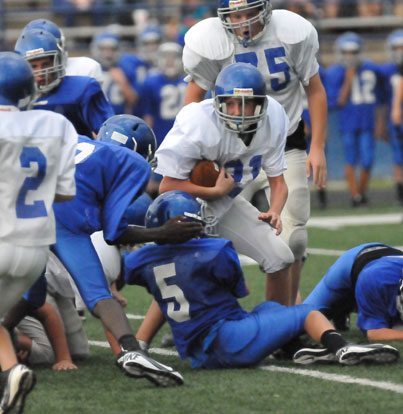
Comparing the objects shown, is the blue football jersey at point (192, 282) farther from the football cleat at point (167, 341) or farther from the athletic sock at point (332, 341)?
the football cleat at point (167, 341)

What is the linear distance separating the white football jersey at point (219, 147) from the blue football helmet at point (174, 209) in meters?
0.31

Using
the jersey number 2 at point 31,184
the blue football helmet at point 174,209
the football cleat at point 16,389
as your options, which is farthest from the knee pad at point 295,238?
the football cleat at point 16,389

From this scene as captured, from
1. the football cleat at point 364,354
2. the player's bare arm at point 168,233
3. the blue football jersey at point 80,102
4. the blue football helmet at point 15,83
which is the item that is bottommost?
the football cleat at point 364,354

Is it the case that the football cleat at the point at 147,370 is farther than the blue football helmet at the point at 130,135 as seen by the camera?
No

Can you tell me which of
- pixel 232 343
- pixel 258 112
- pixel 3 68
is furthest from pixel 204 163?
pixel 3 68

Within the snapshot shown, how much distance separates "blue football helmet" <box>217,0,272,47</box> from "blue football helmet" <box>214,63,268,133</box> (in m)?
0.60

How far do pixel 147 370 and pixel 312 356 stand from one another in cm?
76

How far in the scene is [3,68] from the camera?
3.77 m

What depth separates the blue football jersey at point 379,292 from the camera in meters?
4.60

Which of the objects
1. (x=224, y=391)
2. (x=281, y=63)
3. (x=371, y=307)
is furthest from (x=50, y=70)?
(x=224, y=391)

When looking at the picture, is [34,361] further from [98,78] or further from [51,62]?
[98,78]

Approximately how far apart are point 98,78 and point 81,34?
30.0 ft

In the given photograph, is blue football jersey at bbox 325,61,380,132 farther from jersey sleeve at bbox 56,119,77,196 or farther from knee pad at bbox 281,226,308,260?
jersey sleeve at bbox 56,119,77,196

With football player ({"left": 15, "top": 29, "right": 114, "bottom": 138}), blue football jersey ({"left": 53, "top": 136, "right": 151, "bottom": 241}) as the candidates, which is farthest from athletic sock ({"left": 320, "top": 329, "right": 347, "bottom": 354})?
football player ({"left": 15, "top": 29, "right": 114, "bottom": 138})
